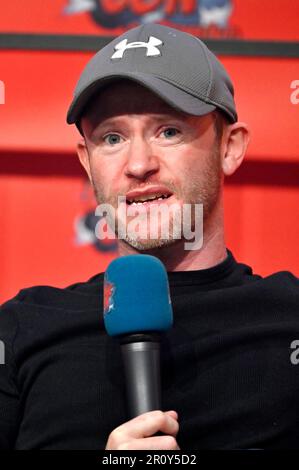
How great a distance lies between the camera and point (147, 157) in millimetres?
1101

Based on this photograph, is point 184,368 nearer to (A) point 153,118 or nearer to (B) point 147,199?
(B) point 147,199

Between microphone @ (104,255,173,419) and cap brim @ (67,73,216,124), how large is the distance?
0.27 meters

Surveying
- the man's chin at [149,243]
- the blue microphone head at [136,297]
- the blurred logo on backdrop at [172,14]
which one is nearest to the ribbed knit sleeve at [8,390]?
the man's chin at [149,243]

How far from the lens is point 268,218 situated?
147cm

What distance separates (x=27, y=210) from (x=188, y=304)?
469 millimetres

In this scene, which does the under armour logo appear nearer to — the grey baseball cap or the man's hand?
the grey baseball cap

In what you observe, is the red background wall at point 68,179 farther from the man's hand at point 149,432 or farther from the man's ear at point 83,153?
the man's hand at point 149,432

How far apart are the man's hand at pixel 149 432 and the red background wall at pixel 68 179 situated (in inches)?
26.6

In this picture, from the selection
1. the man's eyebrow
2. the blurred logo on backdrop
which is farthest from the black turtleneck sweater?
the blurred logo on backdrop

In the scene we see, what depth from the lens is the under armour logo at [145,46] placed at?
114cm

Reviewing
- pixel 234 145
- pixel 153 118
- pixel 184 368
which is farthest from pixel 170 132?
pixel 184 368

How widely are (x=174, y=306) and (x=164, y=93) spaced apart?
0.27 meters

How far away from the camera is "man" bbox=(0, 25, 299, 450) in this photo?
1.04 metres
